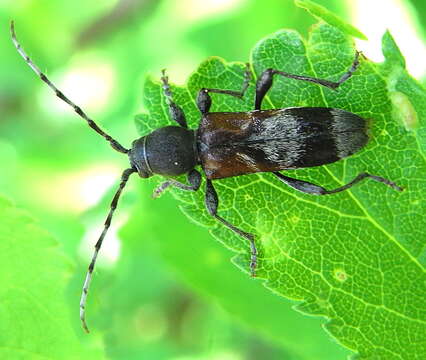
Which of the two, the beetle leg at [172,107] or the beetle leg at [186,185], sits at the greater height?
the beetle leg at [172,107]

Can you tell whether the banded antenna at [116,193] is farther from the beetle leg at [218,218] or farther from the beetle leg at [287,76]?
the beetle leg at [287,76]

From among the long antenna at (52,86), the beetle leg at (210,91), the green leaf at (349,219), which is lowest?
the green leaf at (349,219)

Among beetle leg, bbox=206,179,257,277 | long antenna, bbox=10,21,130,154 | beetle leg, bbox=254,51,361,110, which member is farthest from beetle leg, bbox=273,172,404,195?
long antenna, bbox=10,21,130,154

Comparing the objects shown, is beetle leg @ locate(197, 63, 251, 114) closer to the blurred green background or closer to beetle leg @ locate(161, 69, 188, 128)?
beetle leg @ locate(161, 69, 188, 128)

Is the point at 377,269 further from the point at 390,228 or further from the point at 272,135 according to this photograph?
the point at 272,135

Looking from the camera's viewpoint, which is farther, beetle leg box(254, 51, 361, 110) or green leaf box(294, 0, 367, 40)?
beetle leg box(254, 51, 361, 110)

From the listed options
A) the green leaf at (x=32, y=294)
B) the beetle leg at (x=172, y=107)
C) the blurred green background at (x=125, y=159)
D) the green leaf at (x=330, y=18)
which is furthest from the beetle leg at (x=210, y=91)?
the green leaf at (x=32, y=294)

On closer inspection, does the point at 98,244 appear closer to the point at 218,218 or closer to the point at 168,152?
the point at 168,152
